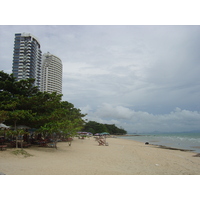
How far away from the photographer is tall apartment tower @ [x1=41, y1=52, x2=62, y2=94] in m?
93.8

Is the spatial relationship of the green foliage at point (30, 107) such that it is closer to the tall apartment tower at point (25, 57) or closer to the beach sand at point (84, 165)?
the beach sand at point (84, 165)

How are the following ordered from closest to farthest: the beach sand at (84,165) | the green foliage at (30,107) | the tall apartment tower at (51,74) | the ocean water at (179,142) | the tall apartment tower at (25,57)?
the beach sand at (84,165) → the green foliage at (30,107) → the ocean water at (179,142) → the tall apartment tower at (25,57) → the tall apartment tower at (51,74)

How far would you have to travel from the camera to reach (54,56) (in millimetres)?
100812

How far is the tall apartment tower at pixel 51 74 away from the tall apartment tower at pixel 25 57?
14.0m

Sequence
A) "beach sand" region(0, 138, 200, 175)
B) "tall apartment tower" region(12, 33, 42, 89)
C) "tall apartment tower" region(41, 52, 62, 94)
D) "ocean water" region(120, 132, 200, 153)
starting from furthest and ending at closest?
"tall apartment tower" region(41, 52, 62, 94) → "tall apartment tower" region(12, 33, 42, 89) → "ocean water" region(120, 132, 200, 153) → "beach sand" region(0, 138, 200, 175)

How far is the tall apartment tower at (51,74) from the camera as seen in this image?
93.8m

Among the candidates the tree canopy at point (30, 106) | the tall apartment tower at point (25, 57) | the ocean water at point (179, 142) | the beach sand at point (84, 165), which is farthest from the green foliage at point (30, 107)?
the tall apartment tower at point (25, 57)

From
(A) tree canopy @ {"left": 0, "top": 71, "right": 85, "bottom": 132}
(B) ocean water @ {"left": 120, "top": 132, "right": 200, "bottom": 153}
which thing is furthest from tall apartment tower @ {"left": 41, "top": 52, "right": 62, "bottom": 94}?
(A) tree canopy @ {"left": 0, "top": 71, "right": 85, "bottom": 132}

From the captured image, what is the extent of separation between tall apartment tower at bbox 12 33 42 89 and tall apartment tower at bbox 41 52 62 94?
13963 millimetres

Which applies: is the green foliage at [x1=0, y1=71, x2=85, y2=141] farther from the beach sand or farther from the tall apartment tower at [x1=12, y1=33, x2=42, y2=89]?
the tall apartment tower at [x1=12, y1=33, x2=42, y2=89]

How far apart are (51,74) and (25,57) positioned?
22102 millimetres

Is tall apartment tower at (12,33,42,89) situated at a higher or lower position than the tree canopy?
higher

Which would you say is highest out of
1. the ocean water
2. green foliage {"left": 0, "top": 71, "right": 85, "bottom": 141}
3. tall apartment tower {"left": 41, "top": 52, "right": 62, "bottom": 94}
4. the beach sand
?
tall apartment tower {"left": 41, "top": 52, "right": 62, "bottom": 94}

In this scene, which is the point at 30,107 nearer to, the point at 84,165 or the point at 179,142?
the point at 84,165
